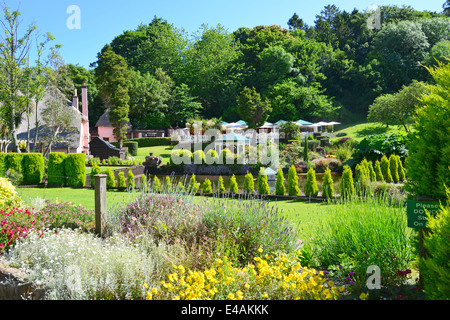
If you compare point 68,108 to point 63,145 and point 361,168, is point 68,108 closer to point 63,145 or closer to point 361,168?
point 63,145

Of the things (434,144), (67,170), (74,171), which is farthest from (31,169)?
(434,144)

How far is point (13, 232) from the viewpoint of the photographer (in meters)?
4.52

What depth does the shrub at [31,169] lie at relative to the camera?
12.8 metres

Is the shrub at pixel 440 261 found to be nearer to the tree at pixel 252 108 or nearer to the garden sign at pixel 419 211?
the garden sign at pixel 419 211

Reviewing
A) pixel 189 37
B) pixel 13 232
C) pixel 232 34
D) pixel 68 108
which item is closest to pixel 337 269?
pixel 13 232

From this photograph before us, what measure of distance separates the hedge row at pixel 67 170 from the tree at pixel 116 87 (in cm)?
1296

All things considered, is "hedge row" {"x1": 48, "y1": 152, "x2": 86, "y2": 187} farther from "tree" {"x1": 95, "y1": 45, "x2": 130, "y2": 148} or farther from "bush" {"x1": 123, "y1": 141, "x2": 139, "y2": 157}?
"bush" {"x1": 123, "y1": 141, "x2": 139, "y2": 157}

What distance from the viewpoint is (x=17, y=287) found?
3.61m

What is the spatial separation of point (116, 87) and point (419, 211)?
26643 millimetres

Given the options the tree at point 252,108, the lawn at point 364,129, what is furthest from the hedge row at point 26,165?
the lawn at point 364,129

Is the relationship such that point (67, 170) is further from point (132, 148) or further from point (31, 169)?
point (132, 148)

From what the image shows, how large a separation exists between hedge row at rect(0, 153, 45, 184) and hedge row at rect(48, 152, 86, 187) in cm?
45

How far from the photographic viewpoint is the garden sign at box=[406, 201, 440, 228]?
295 centimetres

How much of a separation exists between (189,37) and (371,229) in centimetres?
4007
